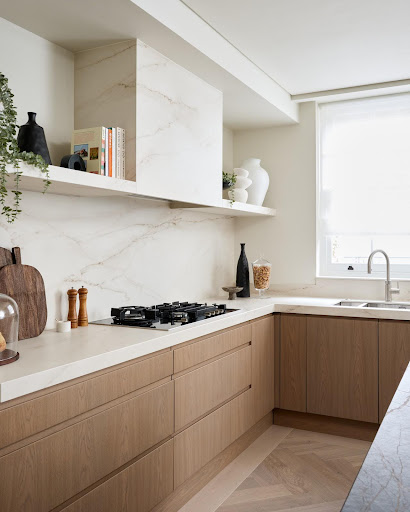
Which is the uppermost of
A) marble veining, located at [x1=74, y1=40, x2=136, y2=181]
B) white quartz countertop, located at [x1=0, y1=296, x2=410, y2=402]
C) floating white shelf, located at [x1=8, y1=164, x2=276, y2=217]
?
marble veining, located at [x1=74, y1=40, x2=136, y2=181]

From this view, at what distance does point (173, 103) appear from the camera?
2762 mm

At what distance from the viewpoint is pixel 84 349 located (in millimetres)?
1907

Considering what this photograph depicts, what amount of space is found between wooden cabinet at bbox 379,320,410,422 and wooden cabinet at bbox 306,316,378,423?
36 mm

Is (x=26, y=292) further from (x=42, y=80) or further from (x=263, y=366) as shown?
(x=263, y=366)

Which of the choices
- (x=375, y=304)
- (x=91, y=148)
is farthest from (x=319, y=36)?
(x=375, y=304)

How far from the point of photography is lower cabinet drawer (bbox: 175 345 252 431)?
2.34 meters

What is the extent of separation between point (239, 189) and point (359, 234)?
3.47ft

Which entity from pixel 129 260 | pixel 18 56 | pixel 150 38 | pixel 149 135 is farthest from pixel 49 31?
pixel 129 260

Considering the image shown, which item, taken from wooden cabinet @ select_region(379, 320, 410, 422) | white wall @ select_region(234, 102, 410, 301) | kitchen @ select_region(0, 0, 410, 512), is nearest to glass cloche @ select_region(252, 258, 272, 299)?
kitchen @ select_region(0, 0, 410, 512)

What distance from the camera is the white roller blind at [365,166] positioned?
380 centimetres

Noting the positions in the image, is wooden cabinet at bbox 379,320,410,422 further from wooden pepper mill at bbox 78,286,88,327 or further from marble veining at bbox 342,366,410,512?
marble veining at bbox 342,366,410,512

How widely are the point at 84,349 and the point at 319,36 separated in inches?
85.6

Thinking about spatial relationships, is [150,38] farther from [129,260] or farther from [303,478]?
[303,478]

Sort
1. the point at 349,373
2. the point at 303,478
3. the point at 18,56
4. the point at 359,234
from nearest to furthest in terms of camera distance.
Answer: the point at 18,56, the point at 303,478, the point at 349,373, the point at 359,234
